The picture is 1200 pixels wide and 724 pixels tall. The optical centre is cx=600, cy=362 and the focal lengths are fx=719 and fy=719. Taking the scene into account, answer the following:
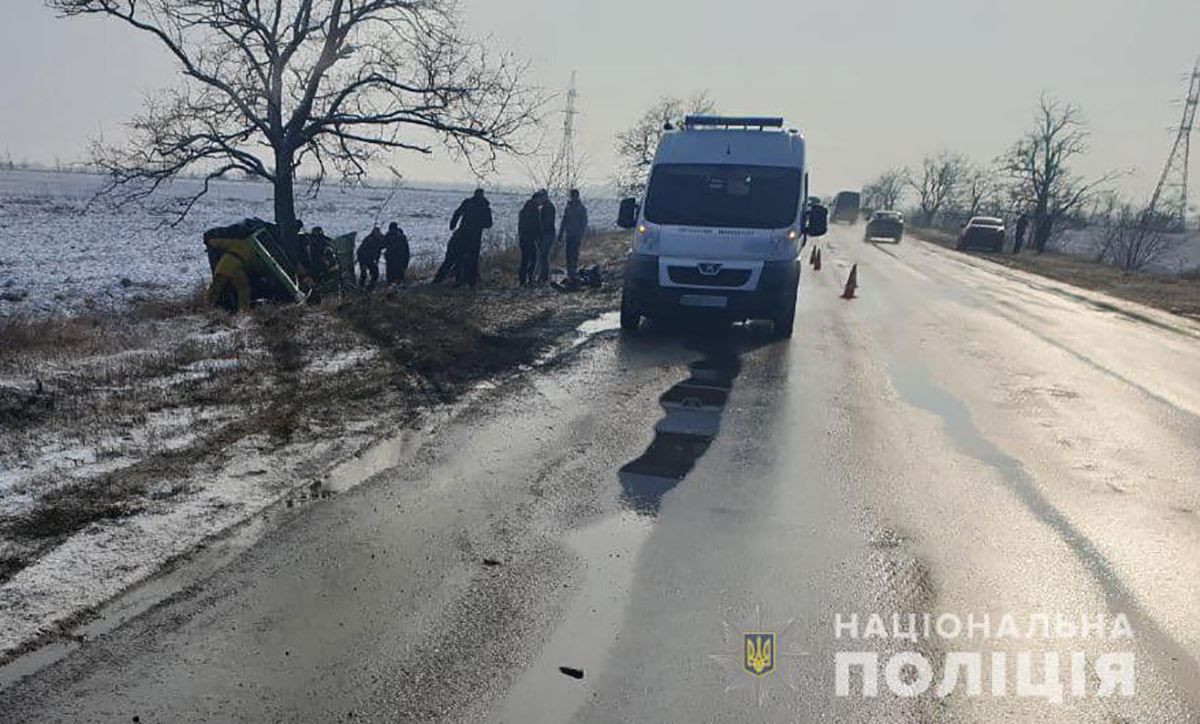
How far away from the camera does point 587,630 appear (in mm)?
3029

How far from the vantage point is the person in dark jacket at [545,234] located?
567 inches

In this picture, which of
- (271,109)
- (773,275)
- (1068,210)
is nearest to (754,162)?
(773,275)

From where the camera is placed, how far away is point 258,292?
11.8 m

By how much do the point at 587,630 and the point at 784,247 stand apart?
7.30 meters

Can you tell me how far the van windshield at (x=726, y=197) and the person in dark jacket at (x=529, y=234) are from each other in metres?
4.73

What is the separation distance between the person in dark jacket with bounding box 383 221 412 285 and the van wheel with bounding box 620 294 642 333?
658 centimetres

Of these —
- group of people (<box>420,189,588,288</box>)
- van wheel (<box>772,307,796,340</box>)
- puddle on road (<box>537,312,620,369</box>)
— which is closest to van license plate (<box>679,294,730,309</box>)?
van wheel (<box>772,307,796,340</box>)

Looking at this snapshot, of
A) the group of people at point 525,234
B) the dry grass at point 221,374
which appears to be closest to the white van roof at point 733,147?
the dry grass at point 221,374

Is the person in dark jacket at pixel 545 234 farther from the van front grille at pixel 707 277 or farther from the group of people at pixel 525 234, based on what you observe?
the van front grille at pixel 707 277

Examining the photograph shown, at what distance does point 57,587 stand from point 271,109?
13513 mm

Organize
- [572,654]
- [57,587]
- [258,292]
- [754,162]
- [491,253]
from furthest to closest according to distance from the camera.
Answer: [491,253] < [258,292] < [754,162] < [57,587] < [572,654]

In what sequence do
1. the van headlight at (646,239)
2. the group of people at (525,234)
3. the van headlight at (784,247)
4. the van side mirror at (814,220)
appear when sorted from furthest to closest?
the group of people at (525,234) → the van side mirror at (814,220) → the van headlight at (646,239) → the van headlight at (784,247)

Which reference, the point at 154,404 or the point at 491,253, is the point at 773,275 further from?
the point at 491,253

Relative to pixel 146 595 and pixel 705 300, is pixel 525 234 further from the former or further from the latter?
pixel 146 595
